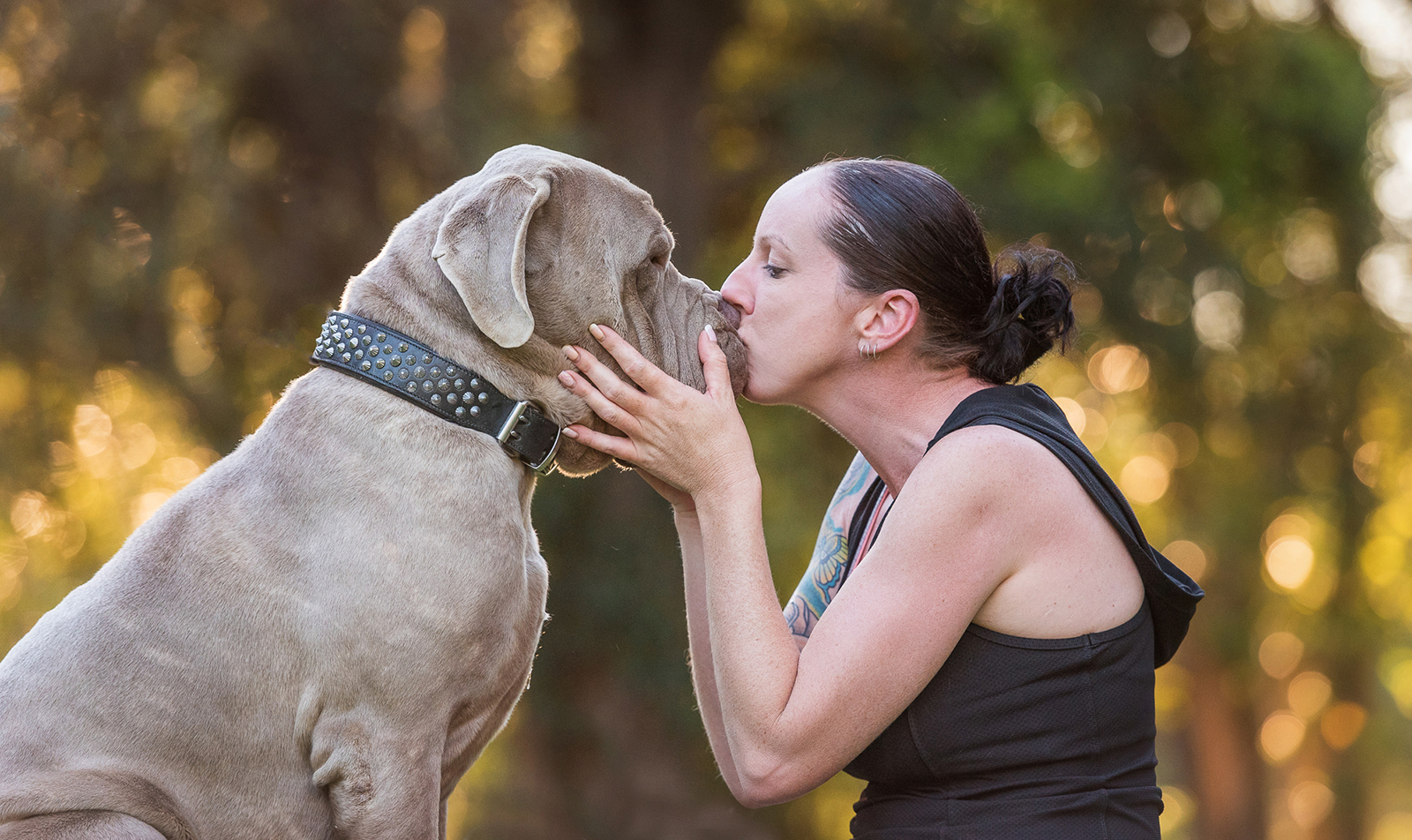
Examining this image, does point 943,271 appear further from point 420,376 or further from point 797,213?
point 420,376

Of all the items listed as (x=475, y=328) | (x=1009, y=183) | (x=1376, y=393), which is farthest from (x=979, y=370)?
(x=1376, y=393)

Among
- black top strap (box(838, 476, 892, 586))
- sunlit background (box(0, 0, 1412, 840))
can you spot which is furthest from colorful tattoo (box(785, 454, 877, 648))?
sunlit background (box(0, 0, 1412, 840))

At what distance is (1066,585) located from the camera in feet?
8.00

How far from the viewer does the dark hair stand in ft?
9.02

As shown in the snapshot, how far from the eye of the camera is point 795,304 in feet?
9.12

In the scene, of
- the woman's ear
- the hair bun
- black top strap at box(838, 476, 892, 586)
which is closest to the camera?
the woman's ear

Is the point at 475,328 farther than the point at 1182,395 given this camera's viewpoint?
No

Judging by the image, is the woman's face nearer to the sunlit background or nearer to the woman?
the woman

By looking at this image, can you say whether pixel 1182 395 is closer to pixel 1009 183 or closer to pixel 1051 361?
pixel 1051 361

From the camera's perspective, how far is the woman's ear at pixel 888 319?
274 cm

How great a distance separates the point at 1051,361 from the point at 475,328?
383 inches

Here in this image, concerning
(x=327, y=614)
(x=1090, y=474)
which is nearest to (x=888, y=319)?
(x=1090, y=474)

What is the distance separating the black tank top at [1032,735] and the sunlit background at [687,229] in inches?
163

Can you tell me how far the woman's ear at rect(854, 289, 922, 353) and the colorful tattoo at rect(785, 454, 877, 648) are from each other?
0.56m
